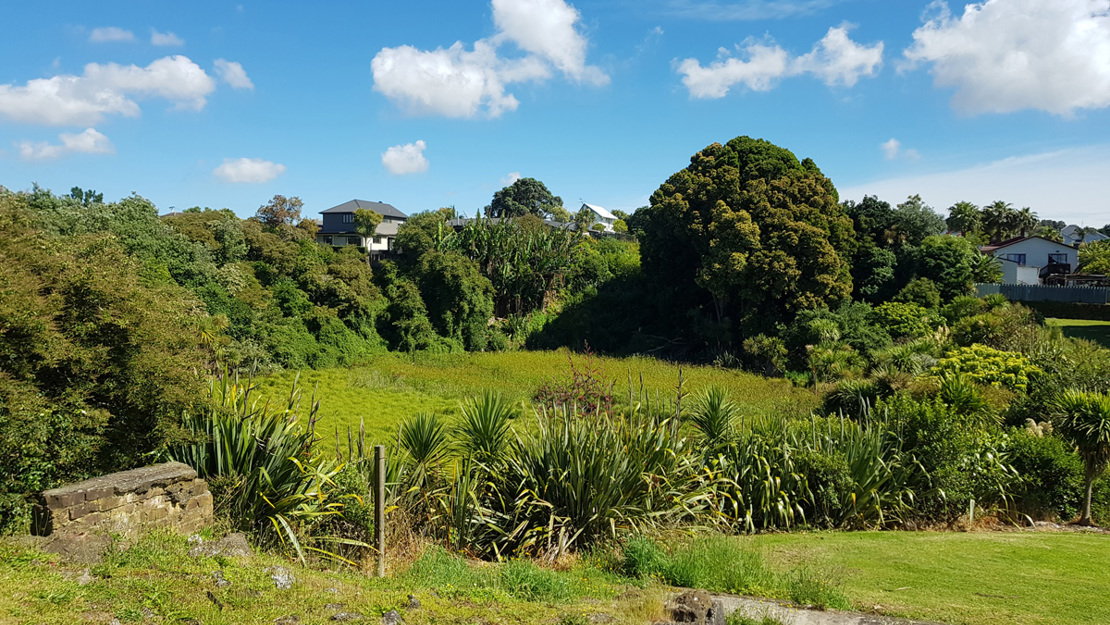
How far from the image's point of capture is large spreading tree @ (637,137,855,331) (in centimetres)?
2322

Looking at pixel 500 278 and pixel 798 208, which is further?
pixel 500 278

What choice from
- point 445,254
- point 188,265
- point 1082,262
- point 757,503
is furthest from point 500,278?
point 1082,262

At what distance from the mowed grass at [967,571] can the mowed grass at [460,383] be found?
8.15m

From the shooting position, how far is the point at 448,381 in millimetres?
22609

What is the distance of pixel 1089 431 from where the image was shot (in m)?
9.09

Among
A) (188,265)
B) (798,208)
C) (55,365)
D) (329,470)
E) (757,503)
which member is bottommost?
(757,503)

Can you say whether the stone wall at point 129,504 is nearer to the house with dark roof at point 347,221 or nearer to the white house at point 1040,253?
the house with dark roof at point 347,221

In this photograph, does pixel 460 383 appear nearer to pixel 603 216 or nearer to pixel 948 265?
pixel 948 265

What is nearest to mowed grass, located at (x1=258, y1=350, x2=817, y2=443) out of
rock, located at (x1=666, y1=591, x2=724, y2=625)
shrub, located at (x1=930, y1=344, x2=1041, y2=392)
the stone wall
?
shrub, located at (x1=930, y1=344, x2=1041, y2=392)

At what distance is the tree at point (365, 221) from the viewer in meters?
41.1

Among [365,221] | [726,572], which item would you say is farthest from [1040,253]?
[726,572]

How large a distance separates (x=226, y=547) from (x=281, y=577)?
0.93 meters

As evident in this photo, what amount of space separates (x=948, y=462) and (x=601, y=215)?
204 ft

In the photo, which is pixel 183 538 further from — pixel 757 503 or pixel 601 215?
pixel 601 215
